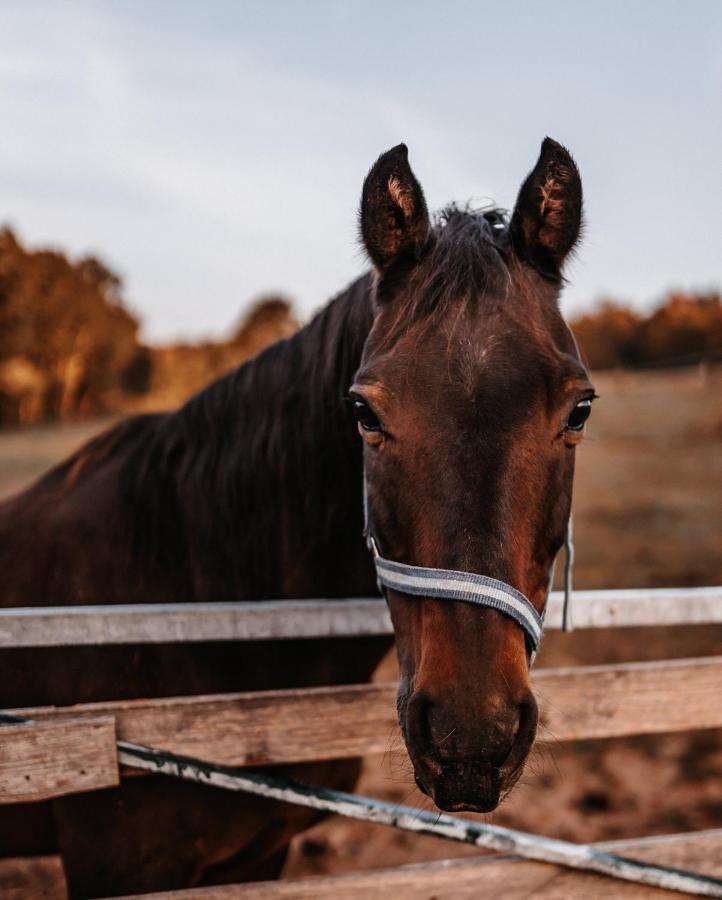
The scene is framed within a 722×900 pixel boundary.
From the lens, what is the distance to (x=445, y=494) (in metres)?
1.45

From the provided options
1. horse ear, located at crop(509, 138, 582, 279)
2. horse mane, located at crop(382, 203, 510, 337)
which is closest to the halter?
horse mane, located at crop(382, 203, 510, 337)

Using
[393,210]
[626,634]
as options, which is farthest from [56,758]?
[626,634]

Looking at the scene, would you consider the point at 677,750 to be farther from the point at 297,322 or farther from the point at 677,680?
the point at 297,322

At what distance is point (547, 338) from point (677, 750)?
16.4 feet

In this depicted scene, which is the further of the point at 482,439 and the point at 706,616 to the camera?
the point at 706,616

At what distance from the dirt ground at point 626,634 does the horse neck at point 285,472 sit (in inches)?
25.7

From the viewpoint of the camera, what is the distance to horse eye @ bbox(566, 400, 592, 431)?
1.63 metres

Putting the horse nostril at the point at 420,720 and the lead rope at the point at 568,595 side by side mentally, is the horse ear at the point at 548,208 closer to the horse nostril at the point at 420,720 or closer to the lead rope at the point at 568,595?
the lead rope at the point at 568,595

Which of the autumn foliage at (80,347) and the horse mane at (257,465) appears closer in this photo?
the horse mane at (257,465)

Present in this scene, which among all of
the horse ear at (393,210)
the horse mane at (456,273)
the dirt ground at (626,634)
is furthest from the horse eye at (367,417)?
the dirt ground at (626,634)

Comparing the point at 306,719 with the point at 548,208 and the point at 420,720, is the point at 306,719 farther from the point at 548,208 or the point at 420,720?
the point at 548,208

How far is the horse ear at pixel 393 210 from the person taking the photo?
1.78 meters

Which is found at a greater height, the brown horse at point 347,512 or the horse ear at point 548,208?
the horse ear at point 548,208

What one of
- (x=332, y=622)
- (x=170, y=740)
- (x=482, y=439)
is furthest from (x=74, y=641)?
(x=482, y=439)
